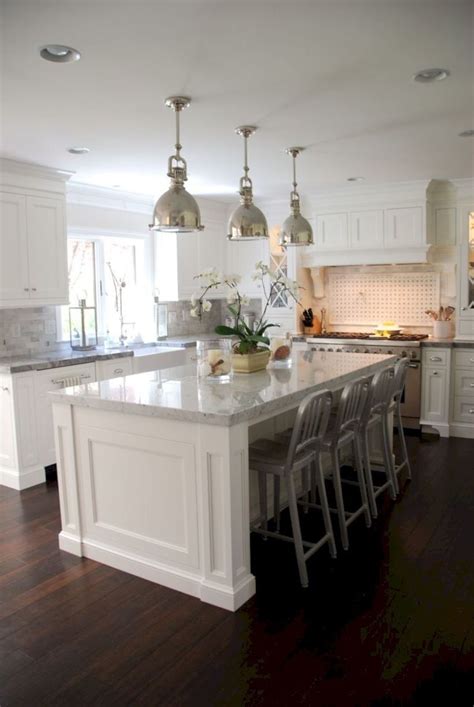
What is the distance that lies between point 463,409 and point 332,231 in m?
2.32

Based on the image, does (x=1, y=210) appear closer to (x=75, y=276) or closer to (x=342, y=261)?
(x=75, y=276)

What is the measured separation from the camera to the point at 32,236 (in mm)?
4609

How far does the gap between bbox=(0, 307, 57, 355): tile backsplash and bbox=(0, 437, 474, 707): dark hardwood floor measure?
1.99m

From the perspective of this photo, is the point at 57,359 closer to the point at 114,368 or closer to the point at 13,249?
the point at 114,368

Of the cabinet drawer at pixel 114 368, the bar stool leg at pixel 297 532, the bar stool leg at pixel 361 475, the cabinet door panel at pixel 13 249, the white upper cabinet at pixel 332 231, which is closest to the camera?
the bar stool leg at pixel 297 532

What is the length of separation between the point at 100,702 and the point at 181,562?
0.82 meters

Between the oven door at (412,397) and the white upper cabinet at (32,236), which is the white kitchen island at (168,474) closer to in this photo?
the white upper cabinet at (32,236)

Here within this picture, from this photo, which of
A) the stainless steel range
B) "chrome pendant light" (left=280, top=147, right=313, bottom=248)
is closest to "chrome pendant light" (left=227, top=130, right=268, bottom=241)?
"chrome pendant light" (left=280, top=147, right=313, bottom=248)

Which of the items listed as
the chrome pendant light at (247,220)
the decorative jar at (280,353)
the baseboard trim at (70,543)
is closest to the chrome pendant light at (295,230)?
the chrome pendant light at (247,220)

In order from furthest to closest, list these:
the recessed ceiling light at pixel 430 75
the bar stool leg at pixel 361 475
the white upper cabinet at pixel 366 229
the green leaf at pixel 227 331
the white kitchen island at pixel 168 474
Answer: the white upper cabinet at pixel 366 229, the green leaf at pixel 227 331, the bar stool leg at pixel 361 475, the recessed ceiling light at pixel 430 75, the white kitchen island at pixel 168 474

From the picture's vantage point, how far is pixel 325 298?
6.80 meters

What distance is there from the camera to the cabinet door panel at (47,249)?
4.62 metres

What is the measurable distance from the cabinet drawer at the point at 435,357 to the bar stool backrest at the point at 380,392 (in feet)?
5.91

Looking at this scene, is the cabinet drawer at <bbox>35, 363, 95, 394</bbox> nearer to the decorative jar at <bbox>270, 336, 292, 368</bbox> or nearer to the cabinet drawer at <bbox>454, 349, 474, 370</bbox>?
the decorative jar at <bbox>270, 336, 292, 368</bbox>
